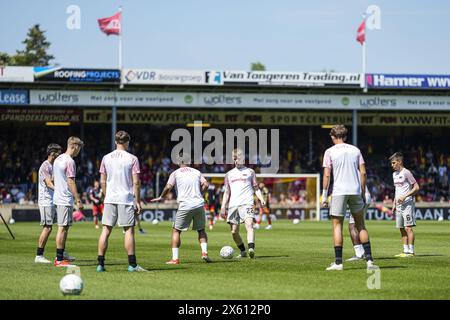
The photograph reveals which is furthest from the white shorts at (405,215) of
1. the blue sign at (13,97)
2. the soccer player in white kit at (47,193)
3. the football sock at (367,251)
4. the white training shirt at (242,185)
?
the blue sign at (13,97)

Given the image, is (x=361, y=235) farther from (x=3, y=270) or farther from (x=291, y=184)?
(x=291, y=184)

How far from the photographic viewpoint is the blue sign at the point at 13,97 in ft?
169

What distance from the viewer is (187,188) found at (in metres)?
17.8

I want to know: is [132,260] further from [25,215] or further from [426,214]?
[426,214]

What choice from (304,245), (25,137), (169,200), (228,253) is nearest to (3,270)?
(228,253)

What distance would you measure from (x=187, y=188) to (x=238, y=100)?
3673cm

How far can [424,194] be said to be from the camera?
2228 inches

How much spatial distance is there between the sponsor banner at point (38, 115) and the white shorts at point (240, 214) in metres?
36.0

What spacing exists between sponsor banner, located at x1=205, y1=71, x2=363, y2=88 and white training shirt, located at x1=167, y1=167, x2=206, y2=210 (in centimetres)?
3509

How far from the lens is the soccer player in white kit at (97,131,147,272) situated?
15.4 meters

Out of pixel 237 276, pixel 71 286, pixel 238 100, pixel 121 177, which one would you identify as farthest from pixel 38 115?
pixel 71 286

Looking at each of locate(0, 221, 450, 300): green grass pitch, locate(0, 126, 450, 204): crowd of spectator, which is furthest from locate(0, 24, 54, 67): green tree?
locate(0, 221, 450, 300): green grass pitch

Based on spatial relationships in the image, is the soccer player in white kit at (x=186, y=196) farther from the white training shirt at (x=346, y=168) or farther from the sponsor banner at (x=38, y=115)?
the sponsor banner at (x=38, y=115)

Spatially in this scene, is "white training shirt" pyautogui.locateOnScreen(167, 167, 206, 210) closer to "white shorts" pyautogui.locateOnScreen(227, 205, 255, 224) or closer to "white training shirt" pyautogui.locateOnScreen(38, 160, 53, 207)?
"white shorts" pyautogui.locateOnScreen(227, 205, 255, 224)
